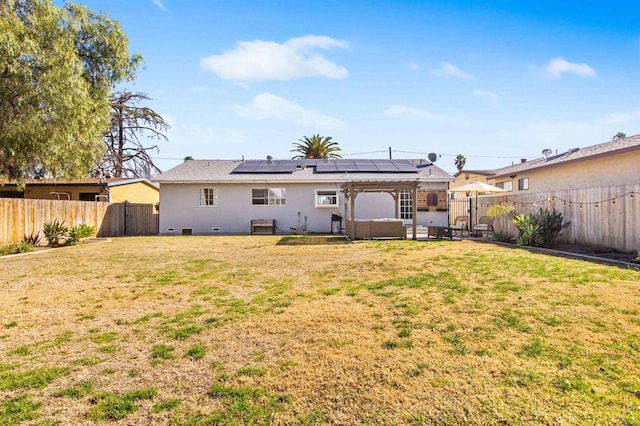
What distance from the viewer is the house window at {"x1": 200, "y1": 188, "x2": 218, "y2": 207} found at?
18.0 metres

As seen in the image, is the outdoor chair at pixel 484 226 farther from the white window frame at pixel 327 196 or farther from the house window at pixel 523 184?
the white window frame at pixel 327 196

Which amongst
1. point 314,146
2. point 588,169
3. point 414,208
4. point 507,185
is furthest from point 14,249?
point 314,146

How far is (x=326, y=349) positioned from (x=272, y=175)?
1550cm

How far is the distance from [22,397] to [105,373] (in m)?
0.54

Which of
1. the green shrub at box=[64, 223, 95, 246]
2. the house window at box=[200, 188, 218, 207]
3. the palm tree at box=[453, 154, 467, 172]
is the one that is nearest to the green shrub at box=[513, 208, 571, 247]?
the house window at box=[200, 188, 218, 207]

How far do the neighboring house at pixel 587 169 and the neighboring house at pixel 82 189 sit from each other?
2219 centimetres

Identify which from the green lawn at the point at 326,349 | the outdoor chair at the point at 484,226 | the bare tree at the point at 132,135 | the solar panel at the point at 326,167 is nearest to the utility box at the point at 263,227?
the solar panel at the point at 326,167

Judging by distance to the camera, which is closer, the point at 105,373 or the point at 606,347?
the point at 105,373

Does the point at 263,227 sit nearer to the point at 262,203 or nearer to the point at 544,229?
the point at 262,203

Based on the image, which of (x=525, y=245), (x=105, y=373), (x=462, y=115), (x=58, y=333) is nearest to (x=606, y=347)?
(x=105, y=373)

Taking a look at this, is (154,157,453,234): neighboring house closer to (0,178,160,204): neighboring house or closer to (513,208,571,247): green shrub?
(0,178,160,204): neighboring house

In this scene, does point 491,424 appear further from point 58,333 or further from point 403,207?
point 403,207

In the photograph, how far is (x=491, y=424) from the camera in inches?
86.9

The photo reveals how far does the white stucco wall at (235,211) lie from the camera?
1794 centimetres
